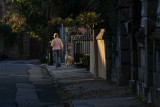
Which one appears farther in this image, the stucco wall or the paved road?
the stucco wall

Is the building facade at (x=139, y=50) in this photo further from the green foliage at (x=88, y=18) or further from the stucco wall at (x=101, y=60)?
the green foliage at (x=88, y=18)

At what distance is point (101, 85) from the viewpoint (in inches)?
491

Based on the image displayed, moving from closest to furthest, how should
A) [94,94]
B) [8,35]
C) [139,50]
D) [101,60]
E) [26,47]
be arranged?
[139,50], [94,94], [101,60], [8,35], [26,47]

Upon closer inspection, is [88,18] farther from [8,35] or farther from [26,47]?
[26,47]

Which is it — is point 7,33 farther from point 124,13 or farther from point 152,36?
point 152,36

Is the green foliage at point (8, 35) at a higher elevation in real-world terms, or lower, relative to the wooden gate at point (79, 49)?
higher

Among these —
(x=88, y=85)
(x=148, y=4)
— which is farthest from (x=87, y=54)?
(x=148, y=4)

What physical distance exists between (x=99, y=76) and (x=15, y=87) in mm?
4040

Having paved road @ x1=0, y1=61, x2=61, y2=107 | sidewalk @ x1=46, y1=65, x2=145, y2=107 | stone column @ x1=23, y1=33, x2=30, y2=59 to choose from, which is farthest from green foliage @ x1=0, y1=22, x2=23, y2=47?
paved road @ x1=0, y1=61, x2=61, y2=107

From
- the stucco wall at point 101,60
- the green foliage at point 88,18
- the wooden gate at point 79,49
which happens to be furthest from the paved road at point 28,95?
the wooden gate at point 79,49

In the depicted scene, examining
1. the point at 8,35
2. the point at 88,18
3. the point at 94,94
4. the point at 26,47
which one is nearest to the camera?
the point at 94,94

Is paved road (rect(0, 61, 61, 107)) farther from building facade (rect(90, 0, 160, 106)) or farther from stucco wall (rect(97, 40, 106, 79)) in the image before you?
building facade (rect(90, 0, 160, 106))

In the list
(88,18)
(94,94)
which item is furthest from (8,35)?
(94,94)

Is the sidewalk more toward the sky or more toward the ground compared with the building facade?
more toward the ground
